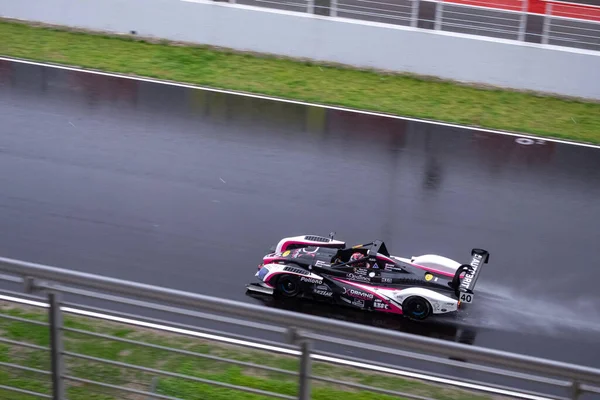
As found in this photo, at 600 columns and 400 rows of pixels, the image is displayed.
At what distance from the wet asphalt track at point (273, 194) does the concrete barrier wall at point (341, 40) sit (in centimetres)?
235

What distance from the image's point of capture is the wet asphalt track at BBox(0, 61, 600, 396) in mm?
11359

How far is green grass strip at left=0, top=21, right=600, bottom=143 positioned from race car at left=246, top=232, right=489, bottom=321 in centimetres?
682

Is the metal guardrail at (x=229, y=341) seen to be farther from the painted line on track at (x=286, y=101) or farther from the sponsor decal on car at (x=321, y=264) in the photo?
the painted line on track at (x=286, y=101)

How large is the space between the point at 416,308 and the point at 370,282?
2.13 feet

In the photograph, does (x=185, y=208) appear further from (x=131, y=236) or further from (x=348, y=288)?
(x=348, y=288)

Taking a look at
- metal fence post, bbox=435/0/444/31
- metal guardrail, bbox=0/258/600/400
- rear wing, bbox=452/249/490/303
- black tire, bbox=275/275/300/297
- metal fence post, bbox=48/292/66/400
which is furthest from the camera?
metal fence post, bbox=435/0/444/31

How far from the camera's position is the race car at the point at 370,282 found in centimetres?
1046

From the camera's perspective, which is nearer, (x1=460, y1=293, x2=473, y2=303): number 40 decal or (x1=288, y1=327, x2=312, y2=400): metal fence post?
(x1=288, y1=327, x2=312, y2=400): metal fence post

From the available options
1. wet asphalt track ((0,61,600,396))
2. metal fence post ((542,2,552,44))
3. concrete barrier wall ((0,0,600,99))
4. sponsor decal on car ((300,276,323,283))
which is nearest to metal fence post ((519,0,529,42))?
concrete barrier wall ((0,0,600,99))

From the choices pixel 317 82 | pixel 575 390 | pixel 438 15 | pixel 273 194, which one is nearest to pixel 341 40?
pixel 317 82

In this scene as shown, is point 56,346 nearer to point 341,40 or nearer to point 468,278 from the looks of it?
point 468,278

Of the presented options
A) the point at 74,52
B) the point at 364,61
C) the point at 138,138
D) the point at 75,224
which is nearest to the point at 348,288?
the point at 75,224

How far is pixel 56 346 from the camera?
4672 mm

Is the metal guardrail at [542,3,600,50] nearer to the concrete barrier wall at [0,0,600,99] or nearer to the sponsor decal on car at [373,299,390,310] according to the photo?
the concrete barrier wall at [0,0,600,99]
